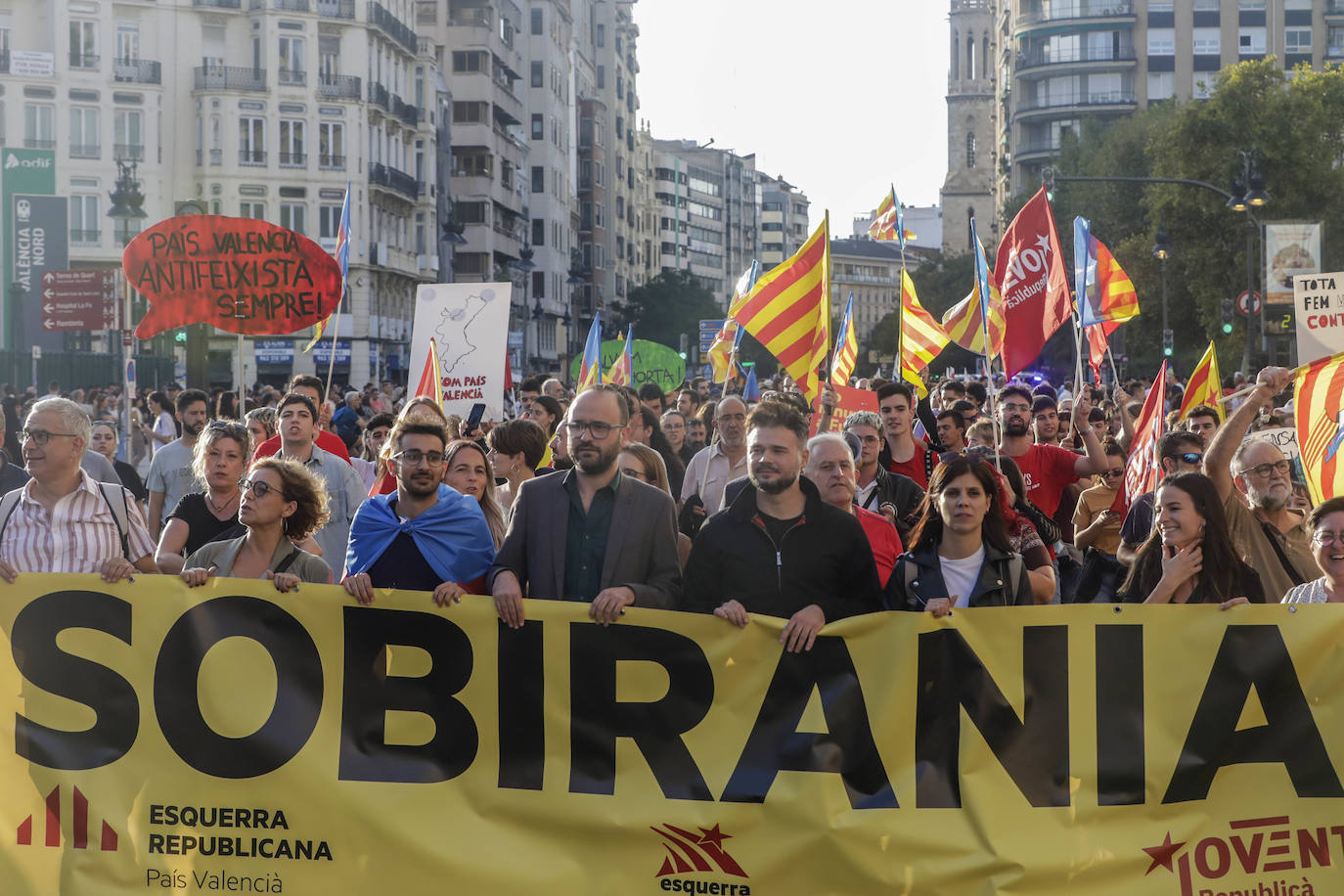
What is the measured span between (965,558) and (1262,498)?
186cm

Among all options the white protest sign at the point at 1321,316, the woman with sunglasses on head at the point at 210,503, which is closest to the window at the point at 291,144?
the white protest sign at the point at 1321,316

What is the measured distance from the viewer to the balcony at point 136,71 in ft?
212

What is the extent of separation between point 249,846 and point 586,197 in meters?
111

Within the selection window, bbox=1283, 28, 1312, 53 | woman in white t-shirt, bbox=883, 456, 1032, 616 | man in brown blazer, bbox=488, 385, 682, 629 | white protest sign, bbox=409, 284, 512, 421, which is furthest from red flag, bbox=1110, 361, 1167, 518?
window, bbox=1283, 28, 1312, 53

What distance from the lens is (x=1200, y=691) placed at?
5691 millimetres

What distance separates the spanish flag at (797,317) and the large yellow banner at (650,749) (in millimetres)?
5277

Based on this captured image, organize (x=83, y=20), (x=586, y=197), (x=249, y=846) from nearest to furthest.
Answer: (x=249, y=846) < (x=83, y=20) < (x=586, y=197)

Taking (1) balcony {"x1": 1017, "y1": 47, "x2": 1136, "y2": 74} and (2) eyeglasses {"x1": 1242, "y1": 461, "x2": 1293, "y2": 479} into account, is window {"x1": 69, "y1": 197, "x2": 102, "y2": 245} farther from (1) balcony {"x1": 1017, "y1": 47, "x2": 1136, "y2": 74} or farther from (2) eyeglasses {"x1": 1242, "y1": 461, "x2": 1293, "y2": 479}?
(2) eyeglasses {"x1": 1242, "y1": 461, "x2": 1293, "y2": 479}

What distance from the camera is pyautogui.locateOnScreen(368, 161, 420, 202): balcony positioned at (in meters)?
68.1

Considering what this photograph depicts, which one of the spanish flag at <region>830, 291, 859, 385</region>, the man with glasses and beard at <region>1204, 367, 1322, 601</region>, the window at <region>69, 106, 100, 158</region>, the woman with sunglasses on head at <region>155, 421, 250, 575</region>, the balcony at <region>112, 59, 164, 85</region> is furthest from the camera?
the balcony at <region>112, 59, 164, 85</region>

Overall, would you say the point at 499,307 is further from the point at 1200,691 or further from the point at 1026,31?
the point at 1026,31

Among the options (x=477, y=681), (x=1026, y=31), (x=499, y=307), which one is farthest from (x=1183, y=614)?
(x=1026, y=31)

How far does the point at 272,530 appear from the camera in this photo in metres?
6.30

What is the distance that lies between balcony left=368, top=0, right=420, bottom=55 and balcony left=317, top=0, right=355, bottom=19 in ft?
2.58
